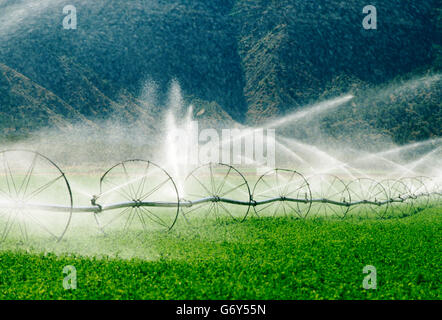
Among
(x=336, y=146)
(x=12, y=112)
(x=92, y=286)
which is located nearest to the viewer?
(x=92, y=286)

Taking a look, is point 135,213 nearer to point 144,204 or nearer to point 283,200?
point 144,204

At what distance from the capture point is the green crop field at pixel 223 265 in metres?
6.65

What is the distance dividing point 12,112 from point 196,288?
48.1 metres

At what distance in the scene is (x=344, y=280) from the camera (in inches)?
299

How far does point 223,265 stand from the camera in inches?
320

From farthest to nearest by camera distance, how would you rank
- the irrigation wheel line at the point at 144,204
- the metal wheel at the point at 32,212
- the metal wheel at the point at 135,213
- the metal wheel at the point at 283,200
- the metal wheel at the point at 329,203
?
1. the metal wheel at the point at 329,203
2. the metal wheel at the point at 283,200
3. the metal wheel at the point at 135,213
4. the irrigation wheel line at the point at 144,204
5. the metal wheel at the point at 32,212

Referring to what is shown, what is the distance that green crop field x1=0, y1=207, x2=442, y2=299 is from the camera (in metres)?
6.65

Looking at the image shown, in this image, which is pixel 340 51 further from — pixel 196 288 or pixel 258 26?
pixel 196 288

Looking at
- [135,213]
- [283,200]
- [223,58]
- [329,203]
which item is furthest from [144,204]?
[223,58]

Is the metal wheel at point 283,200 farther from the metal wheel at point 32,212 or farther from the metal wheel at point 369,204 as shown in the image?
the metal wheel at point 32,212

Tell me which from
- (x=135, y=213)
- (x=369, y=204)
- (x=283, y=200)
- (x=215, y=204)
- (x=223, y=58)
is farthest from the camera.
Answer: (x=223, y=58)

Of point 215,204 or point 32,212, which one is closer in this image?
point 32,212


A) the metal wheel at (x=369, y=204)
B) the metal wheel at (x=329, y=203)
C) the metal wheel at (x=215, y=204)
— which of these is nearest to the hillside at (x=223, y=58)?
the metal wheel at (x=215, y=204)

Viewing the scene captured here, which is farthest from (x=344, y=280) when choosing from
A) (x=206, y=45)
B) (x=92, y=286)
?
(x=206, y=45)
